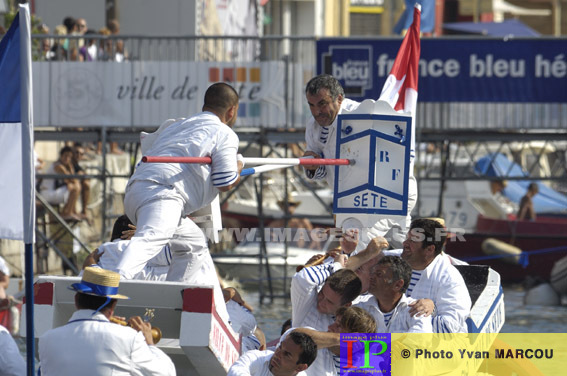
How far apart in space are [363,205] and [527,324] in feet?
30.4

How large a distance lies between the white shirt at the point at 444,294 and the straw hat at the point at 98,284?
8.29ft

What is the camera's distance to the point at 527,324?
18.5 m

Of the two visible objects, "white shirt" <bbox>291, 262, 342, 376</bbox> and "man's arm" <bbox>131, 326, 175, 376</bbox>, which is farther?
"white shirt" <bbox>291, 262, 342, 376</bbox>

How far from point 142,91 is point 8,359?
9159mm

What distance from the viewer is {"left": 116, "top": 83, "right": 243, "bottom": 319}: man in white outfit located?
824 cm

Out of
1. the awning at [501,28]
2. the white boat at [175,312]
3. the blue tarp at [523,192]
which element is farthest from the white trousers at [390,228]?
the awning at [501,28]

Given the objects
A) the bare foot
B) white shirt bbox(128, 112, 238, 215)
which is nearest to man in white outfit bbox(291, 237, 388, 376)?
white shirt bbox(128, 112, 238, 215)

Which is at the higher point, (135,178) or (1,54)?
(1,54)

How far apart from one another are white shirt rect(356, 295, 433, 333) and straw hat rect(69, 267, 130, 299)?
211 cm

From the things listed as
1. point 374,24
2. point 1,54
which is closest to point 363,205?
point 1,54

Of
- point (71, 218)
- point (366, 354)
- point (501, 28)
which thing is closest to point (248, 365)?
point (366, 354)

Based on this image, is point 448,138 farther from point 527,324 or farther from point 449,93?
point 527,324

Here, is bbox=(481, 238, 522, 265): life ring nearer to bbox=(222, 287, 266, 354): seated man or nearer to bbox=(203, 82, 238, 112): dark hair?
bbox=(222, 287, 266, 354): seated man

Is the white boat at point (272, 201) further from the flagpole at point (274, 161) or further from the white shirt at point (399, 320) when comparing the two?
the white shirt at point (399, 320)
